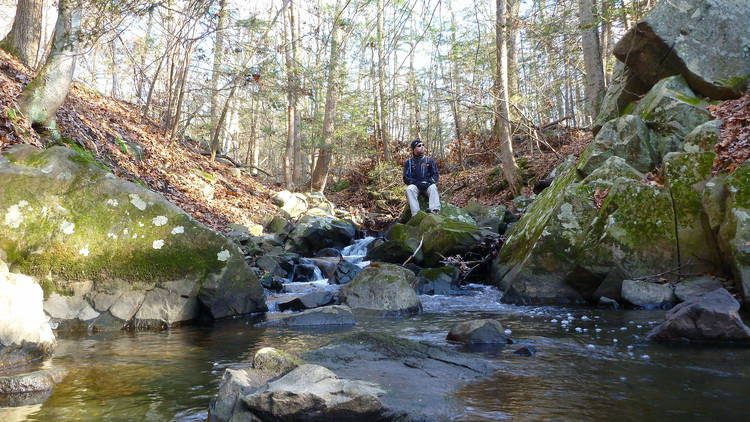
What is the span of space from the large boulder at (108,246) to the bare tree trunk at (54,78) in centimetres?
224

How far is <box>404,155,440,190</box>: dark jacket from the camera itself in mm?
12250

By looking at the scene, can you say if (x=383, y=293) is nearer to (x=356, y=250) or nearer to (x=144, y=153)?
(x=356, y=250)

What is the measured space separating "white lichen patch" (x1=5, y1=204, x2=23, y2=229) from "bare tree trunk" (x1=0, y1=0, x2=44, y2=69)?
853cm

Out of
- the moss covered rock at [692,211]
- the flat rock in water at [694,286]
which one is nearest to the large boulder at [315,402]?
the flat rock in water at [694,286]

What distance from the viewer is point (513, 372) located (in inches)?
159

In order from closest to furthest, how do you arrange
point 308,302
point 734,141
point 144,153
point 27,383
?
point 27,383 → point 734,141 → point 308,302 → point 144,153

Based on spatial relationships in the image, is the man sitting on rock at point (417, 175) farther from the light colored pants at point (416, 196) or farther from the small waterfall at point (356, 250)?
the small waterfall at point (356, 250)

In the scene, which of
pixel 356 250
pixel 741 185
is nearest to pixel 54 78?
pixel 356 250

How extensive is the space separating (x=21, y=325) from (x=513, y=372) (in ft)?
13.6

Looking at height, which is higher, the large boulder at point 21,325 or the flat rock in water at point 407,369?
the large boulder at point 21,325

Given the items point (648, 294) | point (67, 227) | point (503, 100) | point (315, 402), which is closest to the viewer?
point (315, 402)

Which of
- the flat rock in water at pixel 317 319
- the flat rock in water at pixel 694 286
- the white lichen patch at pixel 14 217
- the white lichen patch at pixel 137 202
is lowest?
the flat rock in water at pixel 317 319

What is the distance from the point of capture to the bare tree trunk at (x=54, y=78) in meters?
8.41

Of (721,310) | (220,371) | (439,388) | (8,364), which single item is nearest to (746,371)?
(721,310)
